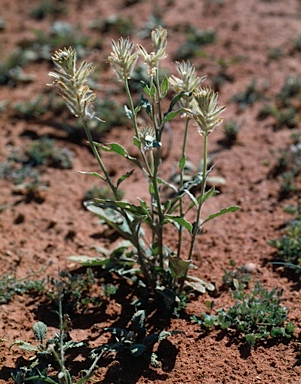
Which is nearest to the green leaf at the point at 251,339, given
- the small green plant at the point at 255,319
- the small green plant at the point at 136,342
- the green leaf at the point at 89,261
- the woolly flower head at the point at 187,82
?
the small green plant at the point at 255,319

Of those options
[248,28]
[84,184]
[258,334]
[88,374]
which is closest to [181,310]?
[258,334]

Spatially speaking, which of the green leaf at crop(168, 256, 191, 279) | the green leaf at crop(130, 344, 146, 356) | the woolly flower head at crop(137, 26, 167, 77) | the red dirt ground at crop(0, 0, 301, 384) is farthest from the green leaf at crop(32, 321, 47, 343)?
the woolly flower head at crop(137, 26, 167, 77)

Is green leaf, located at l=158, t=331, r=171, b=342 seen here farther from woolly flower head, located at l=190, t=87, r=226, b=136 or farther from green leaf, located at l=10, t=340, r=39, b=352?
woolly flower head, located at l=190, t=87, r=226, b=136

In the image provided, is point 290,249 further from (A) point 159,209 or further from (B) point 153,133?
(B) point 153,133

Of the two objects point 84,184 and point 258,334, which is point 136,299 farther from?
point 84,184

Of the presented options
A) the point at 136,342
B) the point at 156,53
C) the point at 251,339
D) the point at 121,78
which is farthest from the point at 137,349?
the point at 156,53

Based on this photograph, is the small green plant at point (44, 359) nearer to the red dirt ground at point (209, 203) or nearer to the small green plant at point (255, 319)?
the red dirt ground at point (209, 203)
